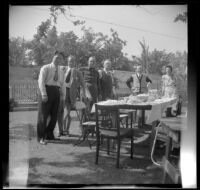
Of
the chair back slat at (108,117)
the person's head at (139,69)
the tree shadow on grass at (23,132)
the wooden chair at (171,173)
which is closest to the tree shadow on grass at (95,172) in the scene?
the wooden chair at (171,173)

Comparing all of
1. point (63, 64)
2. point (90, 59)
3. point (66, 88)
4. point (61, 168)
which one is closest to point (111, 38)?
point (90, 59)

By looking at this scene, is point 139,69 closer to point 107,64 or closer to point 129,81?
point 129,81

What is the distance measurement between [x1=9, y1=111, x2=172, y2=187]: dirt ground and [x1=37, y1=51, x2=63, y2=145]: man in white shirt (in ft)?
0.90

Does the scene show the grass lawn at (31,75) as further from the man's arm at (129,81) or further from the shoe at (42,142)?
the shoe at (42,142)

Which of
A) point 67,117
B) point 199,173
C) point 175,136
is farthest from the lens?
point 67,117

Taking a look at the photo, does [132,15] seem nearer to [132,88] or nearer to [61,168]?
[132,88]

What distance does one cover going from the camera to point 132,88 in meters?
4.85

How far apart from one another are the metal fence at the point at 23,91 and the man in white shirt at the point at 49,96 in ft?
0.57

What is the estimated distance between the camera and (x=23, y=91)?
159 inches

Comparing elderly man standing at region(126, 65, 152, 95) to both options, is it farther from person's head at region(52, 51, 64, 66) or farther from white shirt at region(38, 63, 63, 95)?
white shirt at region(38, 63, 63, 95)

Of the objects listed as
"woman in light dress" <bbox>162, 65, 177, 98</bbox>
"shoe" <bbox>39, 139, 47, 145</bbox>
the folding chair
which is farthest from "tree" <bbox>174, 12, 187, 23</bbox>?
"shoe" <bbox>39, 139, 47, 145</bbox>

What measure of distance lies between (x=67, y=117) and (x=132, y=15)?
2.03m

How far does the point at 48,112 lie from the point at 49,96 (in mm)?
298

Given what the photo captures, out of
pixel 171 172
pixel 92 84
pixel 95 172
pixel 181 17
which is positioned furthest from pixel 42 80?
pixel 171 172
